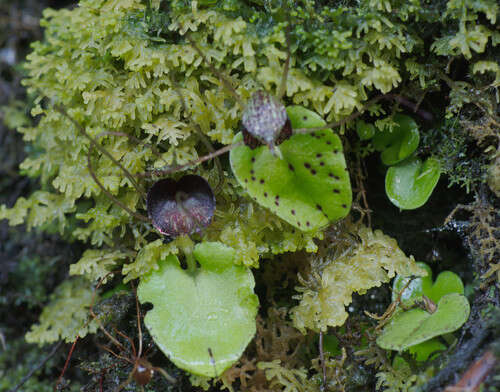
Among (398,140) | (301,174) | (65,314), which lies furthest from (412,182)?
(65,314)

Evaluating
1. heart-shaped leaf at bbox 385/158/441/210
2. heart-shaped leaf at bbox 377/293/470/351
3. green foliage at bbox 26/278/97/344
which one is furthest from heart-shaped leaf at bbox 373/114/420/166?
green foliage at bbox 26/278/97/344

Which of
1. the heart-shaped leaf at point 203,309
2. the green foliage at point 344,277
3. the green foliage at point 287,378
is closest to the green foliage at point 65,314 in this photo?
the heart-shaped leaf at point 203,309

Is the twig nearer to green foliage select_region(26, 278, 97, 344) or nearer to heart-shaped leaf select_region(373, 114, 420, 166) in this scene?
green foliage select_region(26, 278, 97, 344)

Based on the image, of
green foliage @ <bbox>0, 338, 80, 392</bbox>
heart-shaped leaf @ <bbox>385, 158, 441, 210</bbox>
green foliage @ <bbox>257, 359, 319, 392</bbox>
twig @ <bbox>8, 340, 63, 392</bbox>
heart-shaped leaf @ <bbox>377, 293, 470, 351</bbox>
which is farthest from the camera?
green foliage @ <bbox>0, 338, 80, 392</bbox>

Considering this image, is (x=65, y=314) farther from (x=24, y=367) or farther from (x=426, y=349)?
(x=426, y=349)

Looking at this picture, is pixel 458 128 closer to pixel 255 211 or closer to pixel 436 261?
pixel 436 261

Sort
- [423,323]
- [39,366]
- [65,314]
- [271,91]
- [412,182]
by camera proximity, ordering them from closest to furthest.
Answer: [423,323] → [271,91] → [412,182] → [39,366] → [65,314]

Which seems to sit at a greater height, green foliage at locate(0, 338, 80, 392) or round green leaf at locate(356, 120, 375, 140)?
round green leaf at locate(356, 120, 375, 140)
